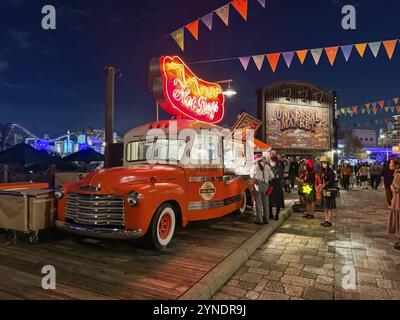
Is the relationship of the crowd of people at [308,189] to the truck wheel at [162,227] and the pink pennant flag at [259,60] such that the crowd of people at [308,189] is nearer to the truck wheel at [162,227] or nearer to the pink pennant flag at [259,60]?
the truck wheel at [162,227]

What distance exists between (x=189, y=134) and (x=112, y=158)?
4.75 meters

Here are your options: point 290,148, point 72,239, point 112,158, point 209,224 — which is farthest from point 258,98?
point 72,239

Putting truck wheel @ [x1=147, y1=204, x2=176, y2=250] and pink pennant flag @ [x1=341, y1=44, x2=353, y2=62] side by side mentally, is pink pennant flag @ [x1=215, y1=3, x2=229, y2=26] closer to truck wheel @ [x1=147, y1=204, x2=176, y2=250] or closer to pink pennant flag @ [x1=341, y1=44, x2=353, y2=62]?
pink pennant flag @ [x1=341, y1=44, x2=353, y2=62]

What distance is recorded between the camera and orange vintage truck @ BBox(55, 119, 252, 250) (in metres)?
5.11

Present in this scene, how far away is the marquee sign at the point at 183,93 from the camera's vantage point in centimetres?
835

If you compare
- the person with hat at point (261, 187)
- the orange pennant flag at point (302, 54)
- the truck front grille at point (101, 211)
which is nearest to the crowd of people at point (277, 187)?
the person with hat at point (261, 187)

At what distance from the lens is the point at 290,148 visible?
3019 centimetres

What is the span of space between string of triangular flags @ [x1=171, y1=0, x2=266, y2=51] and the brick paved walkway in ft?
20.7

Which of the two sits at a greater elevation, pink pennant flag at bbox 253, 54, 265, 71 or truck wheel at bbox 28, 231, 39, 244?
pink pennant flag at bbox 253, 54, 265, 71

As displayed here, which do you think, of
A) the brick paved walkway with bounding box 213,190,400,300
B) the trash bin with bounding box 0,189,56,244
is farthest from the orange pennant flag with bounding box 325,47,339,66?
the trash bin with bounding box 0,189,56,244

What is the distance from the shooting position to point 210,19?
9797mm

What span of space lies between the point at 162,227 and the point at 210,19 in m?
7.09
